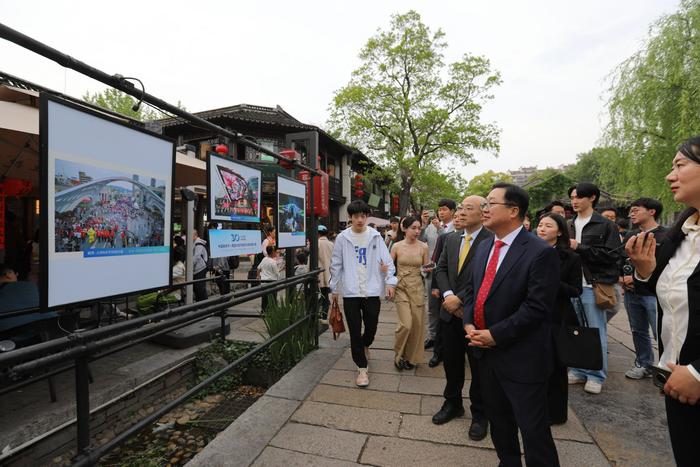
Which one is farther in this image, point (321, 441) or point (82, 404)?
point (321, 441)

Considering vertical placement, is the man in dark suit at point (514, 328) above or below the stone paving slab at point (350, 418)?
above

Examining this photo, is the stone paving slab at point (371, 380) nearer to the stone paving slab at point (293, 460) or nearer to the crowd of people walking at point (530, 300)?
the crowd of people walking at point (530, 300)

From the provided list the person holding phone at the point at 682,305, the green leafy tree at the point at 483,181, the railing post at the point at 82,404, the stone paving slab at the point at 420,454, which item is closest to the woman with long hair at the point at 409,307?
the stone paving slab at the point at 420,454

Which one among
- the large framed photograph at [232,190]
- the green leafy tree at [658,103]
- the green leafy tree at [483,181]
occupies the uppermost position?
the green leafy tree at [483,181]

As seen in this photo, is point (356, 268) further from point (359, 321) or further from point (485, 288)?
point (485, 288)

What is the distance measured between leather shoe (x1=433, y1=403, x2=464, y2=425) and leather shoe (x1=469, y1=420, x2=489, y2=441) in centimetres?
21

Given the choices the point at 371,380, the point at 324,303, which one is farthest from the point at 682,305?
the point at 324,303

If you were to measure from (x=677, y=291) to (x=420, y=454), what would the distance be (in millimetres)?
1863

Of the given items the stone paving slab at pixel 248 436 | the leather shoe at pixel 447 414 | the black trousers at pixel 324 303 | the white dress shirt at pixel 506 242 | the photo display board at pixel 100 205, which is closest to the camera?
the photo display board at pixel 100 205

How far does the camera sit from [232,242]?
11.9ft

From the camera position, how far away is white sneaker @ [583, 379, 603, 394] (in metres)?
3.39

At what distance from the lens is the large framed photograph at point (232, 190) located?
126 inches

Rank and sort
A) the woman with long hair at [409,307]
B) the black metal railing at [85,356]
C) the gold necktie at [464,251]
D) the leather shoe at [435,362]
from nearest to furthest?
1. the black metal railing at [85,356]
2. the gold necktie at [464,251]
3. the woman with long hair at [409,307]
4. the leather shoe at [435,362]

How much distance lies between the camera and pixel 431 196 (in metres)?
24.8
